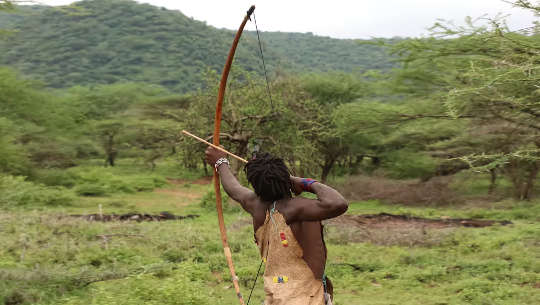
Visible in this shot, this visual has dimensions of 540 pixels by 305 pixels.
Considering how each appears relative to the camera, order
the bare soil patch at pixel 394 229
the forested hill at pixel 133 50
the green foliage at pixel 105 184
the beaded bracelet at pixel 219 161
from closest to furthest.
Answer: the beaded bracelet at pixel 219 161, the bare soil patch at pixel 394 229, the green foliage at pixel 105 184, the forested hill at pixel 133 50

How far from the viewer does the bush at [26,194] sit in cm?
1391

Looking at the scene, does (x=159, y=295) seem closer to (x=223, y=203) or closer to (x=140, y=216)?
(x=140, y=216)

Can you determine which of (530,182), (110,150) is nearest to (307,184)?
(530,182)

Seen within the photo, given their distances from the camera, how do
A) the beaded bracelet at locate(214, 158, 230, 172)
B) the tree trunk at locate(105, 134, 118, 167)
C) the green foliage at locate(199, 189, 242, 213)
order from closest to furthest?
1. the beaded bracelet at locate(214, 158, 230, 172)
2. the green foliage at locate(199, 189, 242, 213)
3. the tree trunk at locate(105, 134, 118, 167)

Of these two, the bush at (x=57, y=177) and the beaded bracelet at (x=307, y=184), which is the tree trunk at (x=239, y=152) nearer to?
the bush at (x=57, y=177)

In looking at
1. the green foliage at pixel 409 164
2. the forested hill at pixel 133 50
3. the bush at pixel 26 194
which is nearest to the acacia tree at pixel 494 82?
the green foliage at pixel 409 164

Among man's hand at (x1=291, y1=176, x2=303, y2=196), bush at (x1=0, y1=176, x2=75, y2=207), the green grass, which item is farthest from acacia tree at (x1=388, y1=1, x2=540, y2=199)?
bush at (x1=0, y1=176, x2=75, y2=207)

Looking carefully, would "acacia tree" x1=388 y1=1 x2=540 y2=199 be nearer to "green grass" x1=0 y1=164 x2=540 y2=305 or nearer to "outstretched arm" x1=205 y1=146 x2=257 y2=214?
"green grass" x1=0 y1=164 x2=540 y2=305

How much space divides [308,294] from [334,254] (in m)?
6.51

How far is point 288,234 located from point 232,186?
529 millimetres

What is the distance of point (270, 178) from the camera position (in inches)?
113

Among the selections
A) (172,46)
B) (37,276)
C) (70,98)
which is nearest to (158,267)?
(37,276)

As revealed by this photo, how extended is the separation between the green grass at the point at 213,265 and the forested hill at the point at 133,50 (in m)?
37.1

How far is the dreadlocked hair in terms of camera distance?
2881 mm
